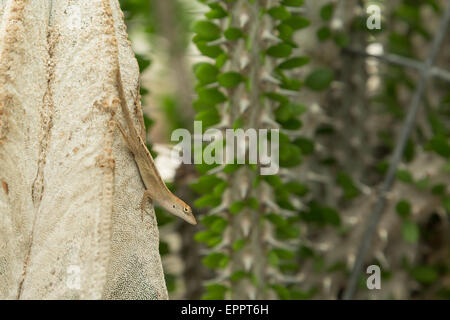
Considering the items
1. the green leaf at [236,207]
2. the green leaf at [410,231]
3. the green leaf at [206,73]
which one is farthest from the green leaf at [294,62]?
the green leaf at [410,231]

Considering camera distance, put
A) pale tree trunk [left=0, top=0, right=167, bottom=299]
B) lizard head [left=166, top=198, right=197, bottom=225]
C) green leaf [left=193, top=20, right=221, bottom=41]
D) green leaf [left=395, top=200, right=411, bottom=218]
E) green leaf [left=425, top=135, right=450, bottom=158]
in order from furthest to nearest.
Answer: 1. green leaf [left=395, top=200, right=411, bottom=218]
2. green leaf [left=425, top=135, right=450, bottom=158]
3. green leaf [left=193, top=20, right=221, bottom=41]
4. lizard head [left=166, top=198, right=197, bottom=225]
5. pale tree trunk [left=0, top=0, right=167, bottom=299]

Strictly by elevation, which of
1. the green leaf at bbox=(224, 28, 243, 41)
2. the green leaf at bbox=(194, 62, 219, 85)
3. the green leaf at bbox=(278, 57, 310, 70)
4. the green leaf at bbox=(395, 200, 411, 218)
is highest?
the green leaf at bbox=(224, 28, 243, 41)

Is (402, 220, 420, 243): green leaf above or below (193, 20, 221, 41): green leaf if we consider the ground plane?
below

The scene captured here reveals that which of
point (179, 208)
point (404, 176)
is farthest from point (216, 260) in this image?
point (404, 176)

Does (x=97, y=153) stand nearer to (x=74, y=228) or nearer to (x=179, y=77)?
(x=74, y=228)

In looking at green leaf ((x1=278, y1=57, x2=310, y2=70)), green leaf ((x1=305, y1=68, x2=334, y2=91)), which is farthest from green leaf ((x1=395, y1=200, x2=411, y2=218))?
green leaf ((x1=278, y1=57, x2=310, y2=70))

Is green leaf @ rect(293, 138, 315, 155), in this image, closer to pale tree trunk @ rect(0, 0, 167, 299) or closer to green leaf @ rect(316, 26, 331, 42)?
green leaf @ rect(316, 26, 331, 42)

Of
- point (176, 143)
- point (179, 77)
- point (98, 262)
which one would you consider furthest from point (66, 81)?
point (179, 77)
